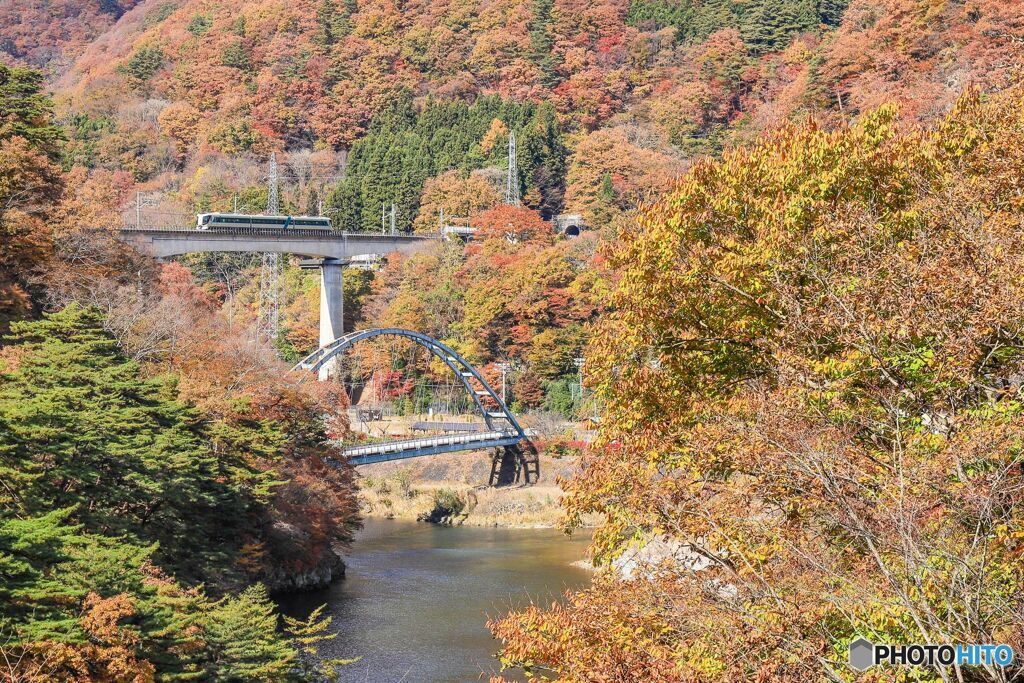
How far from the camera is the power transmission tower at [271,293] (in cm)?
4709

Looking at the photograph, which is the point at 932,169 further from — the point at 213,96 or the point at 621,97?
the point at 213,96

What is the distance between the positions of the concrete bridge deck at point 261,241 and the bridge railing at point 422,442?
9.22 m

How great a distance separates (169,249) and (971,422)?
35.7 m

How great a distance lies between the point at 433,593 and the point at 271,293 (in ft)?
87.3

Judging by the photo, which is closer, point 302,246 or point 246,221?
point 246,221

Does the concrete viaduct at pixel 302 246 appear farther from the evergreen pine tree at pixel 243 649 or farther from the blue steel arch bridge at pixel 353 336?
the evergreen pine tree at pixel 243 649

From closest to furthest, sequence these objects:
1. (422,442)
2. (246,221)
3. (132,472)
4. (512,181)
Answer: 1. (132,472)
2. (422,442)
3. (246,221)
4. (512,181)

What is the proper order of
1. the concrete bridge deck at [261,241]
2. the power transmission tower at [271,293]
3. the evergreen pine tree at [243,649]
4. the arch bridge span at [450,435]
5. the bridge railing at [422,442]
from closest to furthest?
the evergreen pine tree at [243,649], the bridge railing at [422,442], the arch bridge span at [450,435], the concrete bridge deck at [261,241], the power transmission tower at [271,293]

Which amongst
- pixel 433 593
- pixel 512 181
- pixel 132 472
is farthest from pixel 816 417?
pixel 512 181

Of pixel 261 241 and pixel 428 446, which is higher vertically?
pixel 261 241

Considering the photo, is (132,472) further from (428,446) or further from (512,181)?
(512,181)

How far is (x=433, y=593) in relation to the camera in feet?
77.9

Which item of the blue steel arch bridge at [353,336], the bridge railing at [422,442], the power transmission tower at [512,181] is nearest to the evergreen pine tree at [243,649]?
the bridge railing at [422,442]

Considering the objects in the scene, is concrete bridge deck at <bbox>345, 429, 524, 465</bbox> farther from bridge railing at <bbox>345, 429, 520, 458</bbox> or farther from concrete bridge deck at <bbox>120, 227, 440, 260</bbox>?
concrete bridge deck at <bbox>120, 227, 440, 260</bbox>
